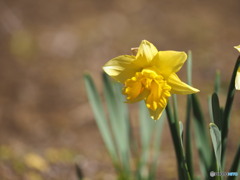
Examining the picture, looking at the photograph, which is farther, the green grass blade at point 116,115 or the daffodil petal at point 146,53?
the green grass blade at point 116,115

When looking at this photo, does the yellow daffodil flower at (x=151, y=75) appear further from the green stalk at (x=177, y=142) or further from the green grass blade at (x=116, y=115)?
the green grass blade at (x=116, y=115)

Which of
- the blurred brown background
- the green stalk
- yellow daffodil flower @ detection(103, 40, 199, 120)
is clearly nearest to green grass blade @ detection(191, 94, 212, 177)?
the green stalk

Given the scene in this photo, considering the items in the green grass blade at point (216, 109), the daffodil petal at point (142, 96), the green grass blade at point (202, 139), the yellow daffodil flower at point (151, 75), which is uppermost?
the yellow daffodil flower at point (151, 75)

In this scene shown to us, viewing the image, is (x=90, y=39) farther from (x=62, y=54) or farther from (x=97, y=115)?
(x=97, y=115)

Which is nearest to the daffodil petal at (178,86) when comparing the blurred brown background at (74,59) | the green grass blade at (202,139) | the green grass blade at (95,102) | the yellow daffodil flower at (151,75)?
the yellow daffodil flower at (151,75)

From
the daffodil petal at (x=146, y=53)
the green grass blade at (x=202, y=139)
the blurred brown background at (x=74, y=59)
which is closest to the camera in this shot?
the daffodil petal at (x=146, y=53)

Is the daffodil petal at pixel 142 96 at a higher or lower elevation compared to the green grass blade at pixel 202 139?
higher

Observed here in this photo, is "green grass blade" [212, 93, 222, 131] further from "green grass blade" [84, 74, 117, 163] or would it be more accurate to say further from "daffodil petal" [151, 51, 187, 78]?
"green grass blade" [84, 74, 117, 163]
